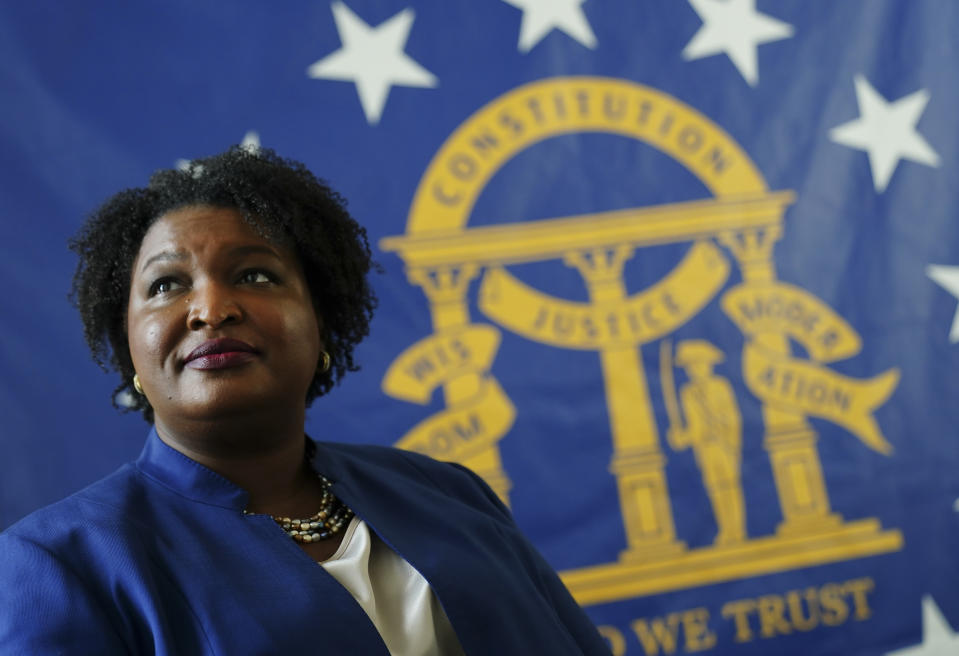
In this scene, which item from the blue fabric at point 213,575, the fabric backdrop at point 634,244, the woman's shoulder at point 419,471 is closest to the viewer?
the blue fabric at point 213,575

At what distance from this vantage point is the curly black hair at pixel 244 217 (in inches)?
44.6

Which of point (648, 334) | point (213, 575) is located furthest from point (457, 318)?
point (213, 575)

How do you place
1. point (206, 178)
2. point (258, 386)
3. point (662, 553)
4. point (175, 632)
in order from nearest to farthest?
point (175, 632) < point (258, 386) < point (206, 178) < point (662, 553)

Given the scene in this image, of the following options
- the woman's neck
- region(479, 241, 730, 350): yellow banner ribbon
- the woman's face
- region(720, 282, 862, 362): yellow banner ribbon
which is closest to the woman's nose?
the woman's face

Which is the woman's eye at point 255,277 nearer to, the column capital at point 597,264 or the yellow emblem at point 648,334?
the yellow emblem at point 648,334

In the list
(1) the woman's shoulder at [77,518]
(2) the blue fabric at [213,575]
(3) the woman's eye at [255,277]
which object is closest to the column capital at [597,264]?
(2) the blue fabric at [213,575]

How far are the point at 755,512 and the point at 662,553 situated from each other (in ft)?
0.69

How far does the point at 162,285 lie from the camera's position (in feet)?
3.49

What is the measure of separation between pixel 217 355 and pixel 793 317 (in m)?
1.37

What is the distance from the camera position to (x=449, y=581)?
1.07 meters

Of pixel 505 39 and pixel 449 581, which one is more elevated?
pixel 505 39

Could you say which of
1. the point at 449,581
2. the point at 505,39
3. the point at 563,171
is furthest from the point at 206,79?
the point at 449,581

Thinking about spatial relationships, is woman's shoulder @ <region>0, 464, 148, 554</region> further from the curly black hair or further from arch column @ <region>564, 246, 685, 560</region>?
arch column @ <region>564, 246, 685, 560</region>

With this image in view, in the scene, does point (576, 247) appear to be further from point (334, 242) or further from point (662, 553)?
point (334, 242)
